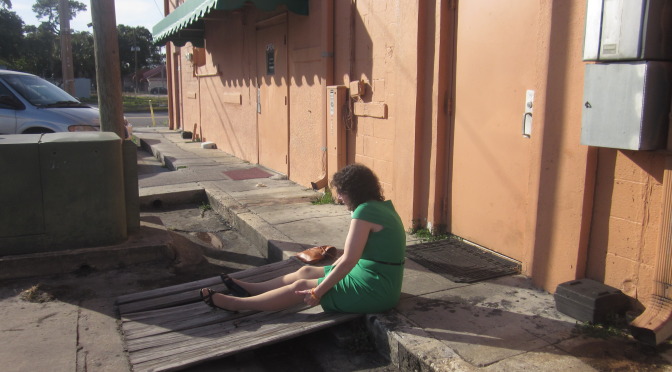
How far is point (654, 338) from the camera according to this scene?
10.3ft

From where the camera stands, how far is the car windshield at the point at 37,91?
29.9 ft

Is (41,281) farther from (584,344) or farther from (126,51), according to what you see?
(126,51)

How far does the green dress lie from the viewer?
11.9 ft

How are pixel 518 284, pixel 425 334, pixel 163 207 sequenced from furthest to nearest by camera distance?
1. pixel 163 207
2. pixel 518 284
3. pixel 425 334

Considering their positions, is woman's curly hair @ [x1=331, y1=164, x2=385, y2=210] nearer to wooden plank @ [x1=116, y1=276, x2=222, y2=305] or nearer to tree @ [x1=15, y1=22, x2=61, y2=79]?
wooden plank @ [x1=116, y1=276, x2=222, y2=305]

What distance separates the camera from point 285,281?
4066 millimetres

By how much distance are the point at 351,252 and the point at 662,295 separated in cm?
192

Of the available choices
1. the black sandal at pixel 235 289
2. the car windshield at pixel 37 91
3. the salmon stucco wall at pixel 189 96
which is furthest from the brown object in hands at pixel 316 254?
the salmon stucco wall at pixel 189 96

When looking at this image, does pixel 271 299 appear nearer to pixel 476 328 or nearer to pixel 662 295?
pixel 476 328

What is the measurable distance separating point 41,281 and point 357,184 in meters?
3.09

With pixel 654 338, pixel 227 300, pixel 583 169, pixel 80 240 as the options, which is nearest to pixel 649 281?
pixel 654 338

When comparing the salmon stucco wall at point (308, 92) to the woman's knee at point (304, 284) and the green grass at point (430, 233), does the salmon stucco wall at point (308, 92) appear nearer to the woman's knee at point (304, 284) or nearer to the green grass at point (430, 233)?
the green grass at point (430, 233)

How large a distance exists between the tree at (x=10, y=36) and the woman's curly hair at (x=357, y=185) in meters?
49.7

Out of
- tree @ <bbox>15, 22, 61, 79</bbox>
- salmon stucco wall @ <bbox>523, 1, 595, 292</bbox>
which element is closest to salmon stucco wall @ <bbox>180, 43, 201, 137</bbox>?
salmon stucco wall @ <bbox>523, 1, 595, 292</bbox>
